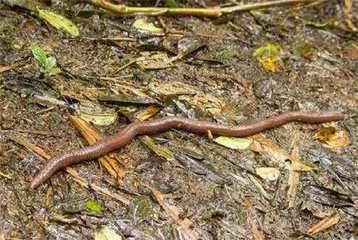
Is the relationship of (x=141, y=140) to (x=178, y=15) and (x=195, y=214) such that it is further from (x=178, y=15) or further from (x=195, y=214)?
(x=178, y=15)

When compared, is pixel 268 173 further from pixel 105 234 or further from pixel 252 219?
pixel 105 234

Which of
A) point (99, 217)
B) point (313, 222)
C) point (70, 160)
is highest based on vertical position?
point (70, 160)

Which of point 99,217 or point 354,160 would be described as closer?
point 99,217

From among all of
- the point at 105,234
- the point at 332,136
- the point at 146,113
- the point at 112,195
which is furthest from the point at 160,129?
the point at 332,136

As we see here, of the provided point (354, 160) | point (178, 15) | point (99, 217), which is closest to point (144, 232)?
point (99, 217)

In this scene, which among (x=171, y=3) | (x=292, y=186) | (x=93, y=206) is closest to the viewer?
(x=93, y=206)

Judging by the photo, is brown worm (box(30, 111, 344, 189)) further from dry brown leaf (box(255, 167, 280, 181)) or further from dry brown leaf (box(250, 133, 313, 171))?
dry brown leaf (box(255, 167, 280, 181))

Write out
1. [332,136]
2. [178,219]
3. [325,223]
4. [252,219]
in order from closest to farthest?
[178,219] → [252,219] → [325,223] → [332,136]
